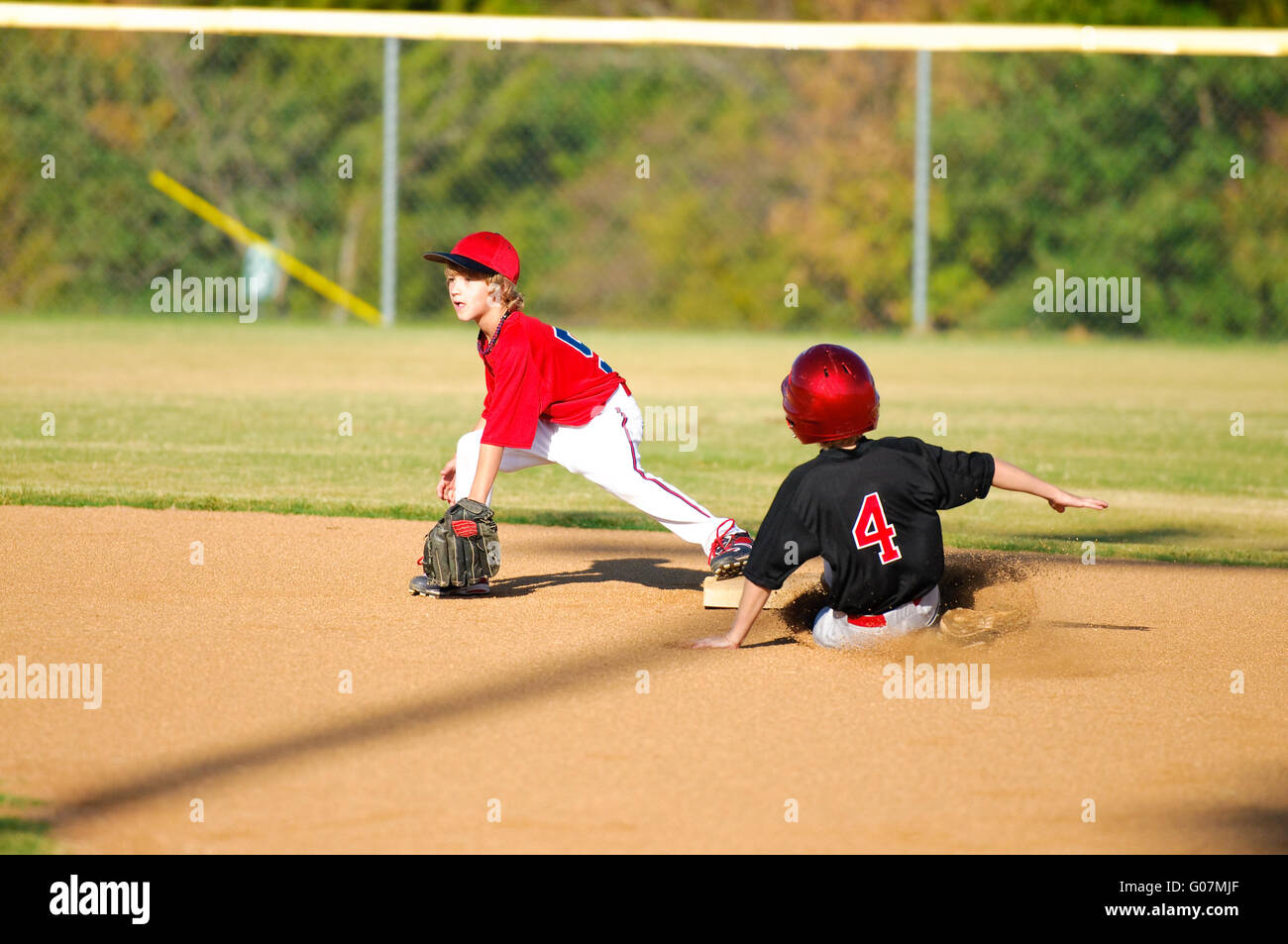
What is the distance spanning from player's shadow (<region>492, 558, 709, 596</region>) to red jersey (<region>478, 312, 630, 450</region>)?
69 centimetres

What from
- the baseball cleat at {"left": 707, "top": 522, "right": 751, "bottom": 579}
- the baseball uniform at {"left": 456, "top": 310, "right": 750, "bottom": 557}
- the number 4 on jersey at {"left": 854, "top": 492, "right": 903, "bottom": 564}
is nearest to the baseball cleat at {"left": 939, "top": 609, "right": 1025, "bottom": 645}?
the number 4 on jersey at {"left": 854, "top": 492, "right": 903, "bottom": 564}

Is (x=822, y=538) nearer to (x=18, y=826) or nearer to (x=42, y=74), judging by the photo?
(x=18, y=826)

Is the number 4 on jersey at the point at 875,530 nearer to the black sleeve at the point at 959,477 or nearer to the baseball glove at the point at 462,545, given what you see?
the black sleeve at the point at 959,477

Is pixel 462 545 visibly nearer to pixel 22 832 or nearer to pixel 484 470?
pixel 484 470

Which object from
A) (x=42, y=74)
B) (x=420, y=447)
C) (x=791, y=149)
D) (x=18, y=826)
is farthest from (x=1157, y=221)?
(x=18, y=826)

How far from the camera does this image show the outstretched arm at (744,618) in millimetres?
4594

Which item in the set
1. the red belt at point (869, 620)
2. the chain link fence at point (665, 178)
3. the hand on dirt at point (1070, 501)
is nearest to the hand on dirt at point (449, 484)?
the red belt at point (869, 620)

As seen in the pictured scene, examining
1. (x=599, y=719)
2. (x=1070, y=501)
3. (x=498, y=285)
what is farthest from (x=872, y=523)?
(x=498, y=285)

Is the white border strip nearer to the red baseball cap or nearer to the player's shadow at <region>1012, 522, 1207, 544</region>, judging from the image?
the player's shadow at <region>1012, 522, 1207, 544</region>

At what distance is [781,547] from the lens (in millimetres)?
4473

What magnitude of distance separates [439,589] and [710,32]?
11.6m

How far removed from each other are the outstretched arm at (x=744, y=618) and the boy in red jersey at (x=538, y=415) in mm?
569

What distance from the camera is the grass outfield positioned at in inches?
296

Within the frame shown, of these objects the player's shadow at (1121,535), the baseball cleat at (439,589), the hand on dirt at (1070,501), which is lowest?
the baseball cleat at (439,589)
